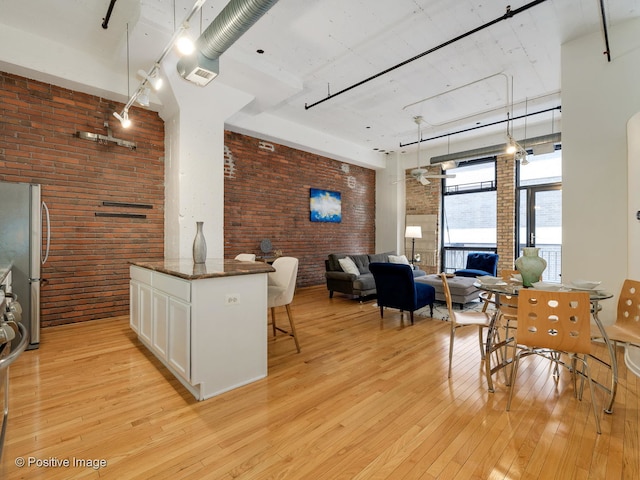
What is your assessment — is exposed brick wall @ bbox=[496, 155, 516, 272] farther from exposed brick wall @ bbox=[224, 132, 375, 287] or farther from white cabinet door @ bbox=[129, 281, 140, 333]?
white cabinet door @ bbox=[129, 281, 140, 333]

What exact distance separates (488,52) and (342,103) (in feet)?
7.75

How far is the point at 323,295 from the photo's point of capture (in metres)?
6.33

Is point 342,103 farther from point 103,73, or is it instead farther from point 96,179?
point 96,179

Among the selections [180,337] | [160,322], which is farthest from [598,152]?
[160,322]

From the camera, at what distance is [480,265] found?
22.5 feet

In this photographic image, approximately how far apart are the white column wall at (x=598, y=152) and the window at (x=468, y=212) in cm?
362

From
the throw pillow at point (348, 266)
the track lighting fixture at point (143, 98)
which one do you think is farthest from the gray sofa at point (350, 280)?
the track lighting fixture at point (143, 98)

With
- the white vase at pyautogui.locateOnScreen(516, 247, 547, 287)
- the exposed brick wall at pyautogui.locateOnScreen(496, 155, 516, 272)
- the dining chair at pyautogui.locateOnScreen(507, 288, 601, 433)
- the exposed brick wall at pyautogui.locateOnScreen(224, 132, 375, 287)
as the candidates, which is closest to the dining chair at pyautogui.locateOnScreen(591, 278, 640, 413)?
the dining chair at pyautogui.locateOnScreen(507, 288, 601, 433)

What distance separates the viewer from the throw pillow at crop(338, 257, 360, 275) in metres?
5.75

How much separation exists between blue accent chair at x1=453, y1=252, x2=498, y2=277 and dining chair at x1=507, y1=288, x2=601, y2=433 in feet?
15.0

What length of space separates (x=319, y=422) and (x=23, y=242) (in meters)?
3.38

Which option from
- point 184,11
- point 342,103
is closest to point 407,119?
point 342,103

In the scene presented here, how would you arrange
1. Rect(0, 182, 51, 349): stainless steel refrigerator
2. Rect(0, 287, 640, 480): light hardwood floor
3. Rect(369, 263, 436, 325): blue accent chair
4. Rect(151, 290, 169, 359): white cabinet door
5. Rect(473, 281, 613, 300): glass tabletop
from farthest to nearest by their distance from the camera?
Rect(369, 263, 436, 325): blue accent chair
Rect(0, 182, 51, 349): stainless steel refrigerator
Rect(151, 290, 169, 359): white cabinet door
Rect(473, 281, 613, 300): glass tabletop
Rect(0, 287, 640, 480): light hardwood floor

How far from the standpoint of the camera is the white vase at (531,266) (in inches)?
104
